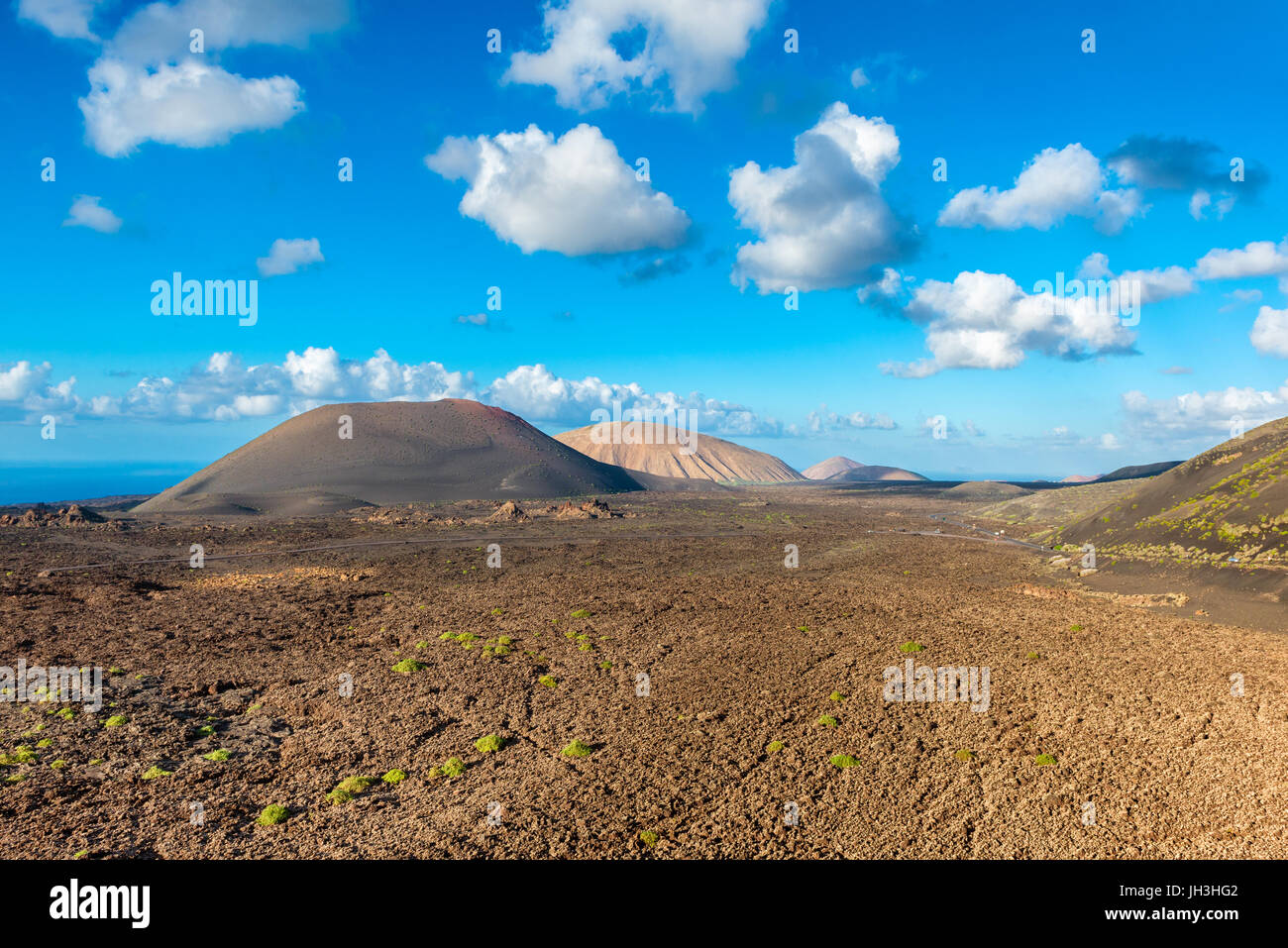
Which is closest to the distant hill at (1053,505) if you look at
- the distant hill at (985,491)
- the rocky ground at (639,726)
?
the rocky ground at (639,726)

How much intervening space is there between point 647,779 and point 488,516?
68470mm

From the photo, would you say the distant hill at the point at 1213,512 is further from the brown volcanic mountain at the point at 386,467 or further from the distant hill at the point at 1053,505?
the brown volcanic mountain at the point at 386,467

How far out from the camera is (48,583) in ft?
104

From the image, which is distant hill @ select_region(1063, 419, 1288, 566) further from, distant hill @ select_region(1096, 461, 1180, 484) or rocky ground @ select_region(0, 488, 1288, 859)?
distant hill @ select_region(1096, 461, 1180, 484)

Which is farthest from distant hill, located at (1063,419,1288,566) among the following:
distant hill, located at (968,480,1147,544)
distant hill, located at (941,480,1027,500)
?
distant hill, located at (941,480,1027,500)

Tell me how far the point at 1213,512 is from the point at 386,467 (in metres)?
119

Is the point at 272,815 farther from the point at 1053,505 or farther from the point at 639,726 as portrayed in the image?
the point at 1053,505

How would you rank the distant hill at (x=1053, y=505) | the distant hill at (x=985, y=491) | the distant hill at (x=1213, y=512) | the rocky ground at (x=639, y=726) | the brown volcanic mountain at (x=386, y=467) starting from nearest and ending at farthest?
the rocky ground at (x=639, y=726) → the distant hill at (x=1213, y=512) → the distant hill at (x=1053, y=505) → the brown volcanic mountain at (x=386, y=467) → the distant hill at (x=985, y=491)

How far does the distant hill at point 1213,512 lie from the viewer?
29.2 m

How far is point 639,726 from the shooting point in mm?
14289

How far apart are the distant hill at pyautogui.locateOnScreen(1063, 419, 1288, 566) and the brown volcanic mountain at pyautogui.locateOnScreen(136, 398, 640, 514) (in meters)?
85.0

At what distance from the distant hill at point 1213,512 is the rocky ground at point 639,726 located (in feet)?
15.3
